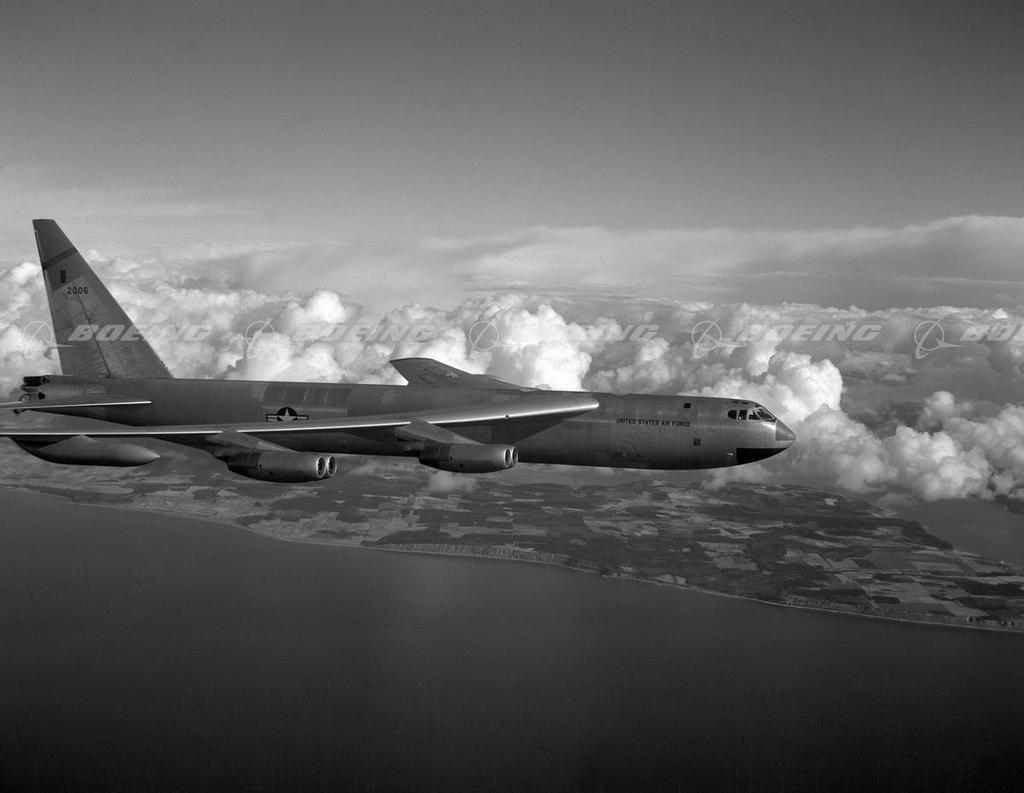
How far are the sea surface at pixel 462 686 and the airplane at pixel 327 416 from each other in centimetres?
3807

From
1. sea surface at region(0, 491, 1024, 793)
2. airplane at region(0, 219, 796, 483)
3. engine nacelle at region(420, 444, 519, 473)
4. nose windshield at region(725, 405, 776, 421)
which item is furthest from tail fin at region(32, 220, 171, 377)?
sea surface at region(0, 491, 1024, 793)

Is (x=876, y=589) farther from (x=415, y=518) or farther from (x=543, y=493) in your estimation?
(x=415, y=518)

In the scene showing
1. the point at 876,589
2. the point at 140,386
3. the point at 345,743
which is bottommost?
the point at 345,743

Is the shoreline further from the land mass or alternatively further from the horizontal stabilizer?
the horizontal stabilizer

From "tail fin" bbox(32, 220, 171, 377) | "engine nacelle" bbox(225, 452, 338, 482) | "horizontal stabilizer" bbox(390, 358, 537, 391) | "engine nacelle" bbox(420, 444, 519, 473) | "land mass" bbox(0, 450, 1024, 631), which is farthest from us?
"land mass" bbox(0, 450, 1024, 631)

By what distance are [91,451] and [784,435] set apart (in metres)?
26.5

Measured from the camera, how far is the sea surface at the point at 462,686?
57.9 meters

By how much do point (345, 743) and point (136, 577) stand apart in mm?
49598

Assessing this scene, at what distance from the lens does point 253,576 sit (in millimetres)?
91562

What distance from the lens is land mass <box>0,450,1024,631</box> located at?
8475cm

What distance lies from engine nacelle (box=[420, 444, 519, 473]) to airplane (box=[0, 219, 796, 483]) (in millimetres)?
46

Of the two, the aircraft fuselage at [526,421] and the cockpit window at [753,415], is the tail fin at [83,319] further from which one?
the cockpit window at [753,415]

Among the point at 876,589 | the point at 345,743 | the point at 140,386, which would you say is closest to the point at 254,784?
the point at 345,743

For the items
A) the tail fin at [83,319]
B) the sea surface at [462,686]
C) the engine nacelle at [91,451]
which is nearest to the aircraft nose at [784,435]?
the engine nacelle at [91,451]
